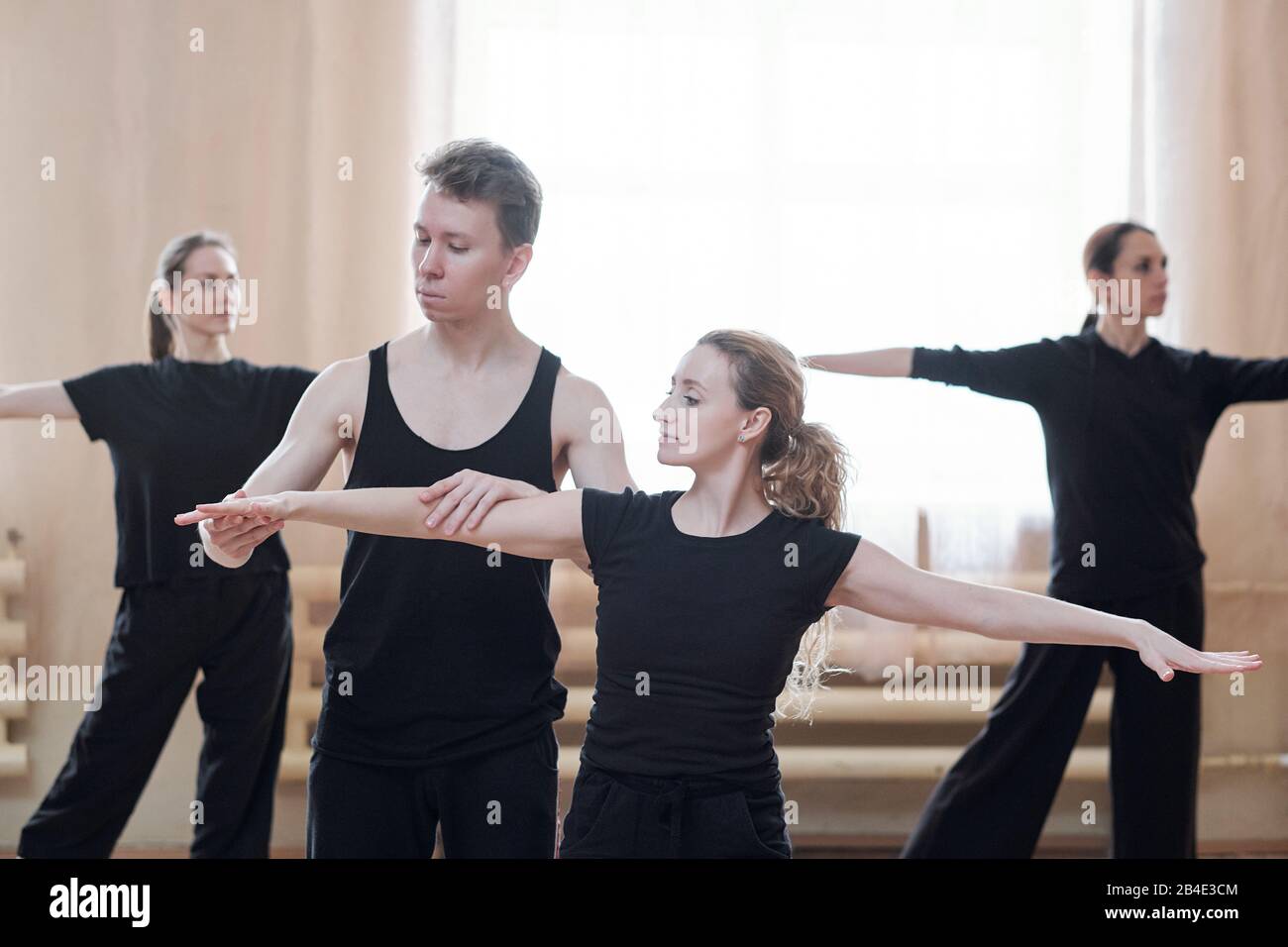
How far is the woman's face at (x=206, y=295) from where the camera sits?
2.48m

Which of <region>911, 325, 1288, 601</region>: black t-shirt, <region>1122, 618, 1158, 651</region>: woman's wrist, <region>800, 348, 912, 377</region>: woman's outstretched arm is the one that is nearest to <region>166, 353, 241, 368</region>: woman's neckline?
<region>800, 348, 912, 377</region>: woman's outstretched arm

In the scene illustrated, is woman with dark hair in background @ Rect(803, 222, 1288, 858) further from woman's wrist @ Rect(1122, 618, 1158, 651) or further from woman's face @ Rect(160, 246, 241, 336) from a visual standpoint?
woman's face @ Rect(160, 246, 241, 336)

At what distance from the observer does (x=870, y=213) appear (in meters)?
3.10

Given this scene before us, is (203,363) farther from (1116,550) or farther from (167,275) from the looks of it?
(1116,550)

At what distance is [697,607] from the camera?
1.39 metres

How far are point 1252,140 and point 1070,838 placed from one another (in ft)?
5.92

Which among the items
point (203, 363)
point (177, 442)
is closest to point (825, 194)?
point (203, 363)

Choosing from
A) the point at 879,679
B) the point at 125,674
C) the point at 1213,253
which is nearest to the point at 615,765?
the point at 125,674

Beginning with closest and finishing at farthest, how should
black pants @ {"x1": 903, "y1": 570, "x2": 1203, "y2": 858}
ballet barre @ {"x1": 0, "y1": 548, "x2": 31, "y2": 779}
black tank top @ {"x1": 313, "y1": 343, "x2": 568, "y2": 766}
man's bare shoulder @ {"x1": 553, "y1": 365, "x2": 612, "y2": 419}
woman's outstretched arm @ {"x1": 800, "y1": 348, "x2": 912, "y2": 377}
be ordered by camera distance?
black tank top @ {"x1": 313, "y1": 343, "x2": 568, "y2": 766} < man's bare shoulder @ {"x1": 553, "y1": 365, "x2": 612, "y2": 419} < woman's outstretched arm @ {"x1": 800, "y1": 348, "x2": 912, "y2": 377} < black pants @ {"x1": 903, "y1": 570, "x2": 1203, "y2": 858} < ballet barre @ {"x1": 0, "y1": 548, "x2": 31, "y2": 779}

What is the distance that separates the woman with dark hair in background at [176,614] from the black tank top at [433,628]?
39.9 inches

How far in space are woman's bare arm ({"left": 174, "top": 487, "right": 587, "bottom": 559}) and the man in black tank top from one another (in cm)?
3

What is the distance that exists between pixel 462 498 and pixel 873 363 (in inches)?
47.6

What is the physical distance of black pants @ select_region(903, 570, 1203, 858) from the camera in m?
2.45
